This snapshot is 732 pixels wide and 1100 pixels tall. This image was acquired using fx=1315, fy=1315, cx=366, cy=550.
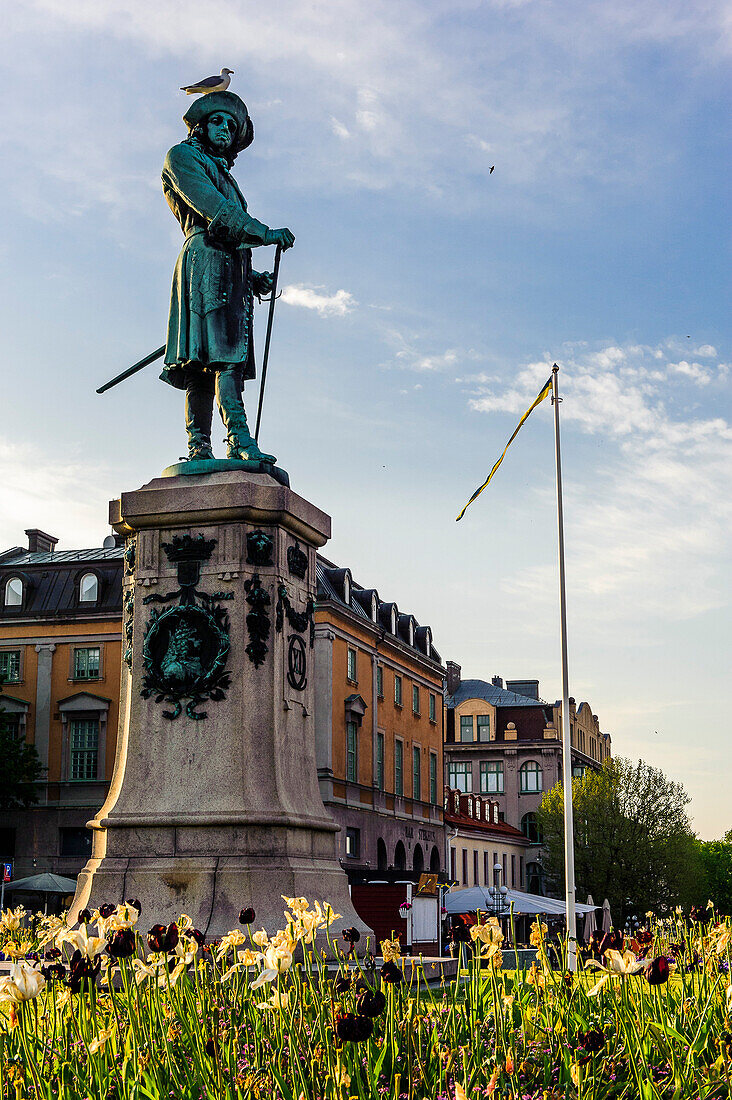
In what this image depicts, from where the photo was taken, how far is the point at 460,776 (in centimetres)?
9731

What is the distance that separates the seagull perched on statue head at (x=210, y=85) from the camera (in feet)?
41.4

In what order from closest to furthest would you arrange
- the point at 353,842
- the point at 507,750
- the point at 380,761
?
1. the point at 353,842
2. the point at 380,761
3. the point at 507,750

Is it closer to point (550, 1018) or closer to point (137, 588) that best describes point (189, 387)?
point (137, 588)

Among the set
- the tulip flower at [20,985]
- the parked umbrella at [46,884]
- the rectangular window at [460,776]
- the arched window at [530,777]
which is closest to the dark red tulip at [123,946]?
the tulip flower at [20,985]

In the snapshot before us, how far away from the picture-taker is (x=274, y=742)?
10828 mm

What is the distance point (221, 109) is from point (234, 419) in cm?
304

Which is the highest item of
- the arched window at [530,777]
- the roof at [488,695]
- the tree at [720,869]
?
the roof at [488,695]

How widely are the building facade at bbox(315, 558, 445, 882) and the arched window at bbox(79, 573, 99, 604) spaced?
1049 cm

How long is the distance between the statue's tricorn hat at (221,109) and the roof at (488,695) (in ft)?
283

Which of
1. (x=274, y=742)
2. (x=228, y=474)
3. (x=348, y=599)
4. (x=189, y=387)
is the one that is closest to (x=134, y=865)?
(x=274, y=742)

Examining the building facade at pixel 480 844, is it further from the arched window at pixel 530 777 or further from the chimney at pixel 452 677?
the chimney at pixel 452 677

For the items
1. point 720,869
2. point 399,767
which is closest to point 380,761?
point 399,767

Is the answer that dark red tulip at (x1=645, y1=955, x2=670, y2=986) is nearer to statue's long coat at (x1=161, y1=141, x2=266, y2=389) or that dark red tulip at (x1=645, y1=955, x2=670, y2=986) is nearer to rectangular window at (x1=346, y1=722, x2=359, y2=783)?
statue's long coat at (x1=161, y1=141, x2=266, y2=389)

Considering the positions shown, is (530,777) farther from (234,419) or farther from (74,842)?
(234,419)
